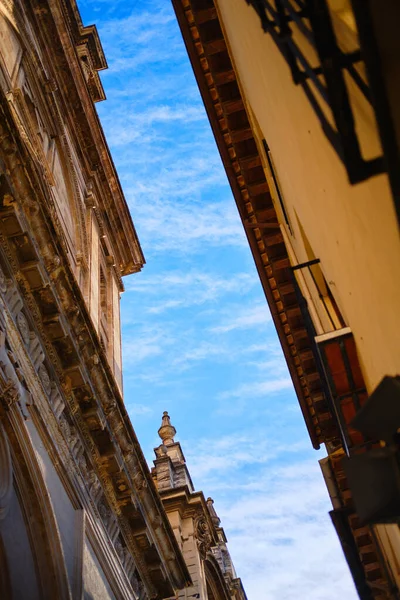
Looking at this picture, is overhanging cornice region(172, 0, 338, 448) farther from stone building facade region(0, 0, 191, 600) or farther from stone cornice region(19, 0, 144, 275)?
stone cornice region(19, 0, 144, 275)

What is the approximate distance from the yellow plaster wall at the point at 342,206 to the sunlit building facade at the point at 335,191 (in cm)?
2

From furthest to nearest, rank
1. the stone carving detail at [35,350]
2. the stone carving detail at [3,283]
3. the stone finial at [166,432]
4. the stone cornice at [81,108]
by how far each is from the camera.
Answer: the stone finial at [166,432] → the stone cornice at [81,108] → the stone carving detail at [35,350] → the stone carving detail at [3,283]

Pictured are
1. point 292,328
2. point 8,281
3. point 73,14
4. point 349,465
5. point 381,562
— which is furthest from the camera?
point 73,14

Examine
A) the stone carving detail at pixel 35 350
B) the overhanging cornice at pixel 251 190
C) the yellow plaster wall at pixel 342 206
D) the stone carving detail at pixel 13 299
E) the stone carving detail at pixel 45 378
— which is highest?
the overhanging cornice at pixel 251 190

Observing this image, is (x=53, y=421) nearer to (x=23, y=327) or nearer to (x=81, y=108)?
(x=23, y=327)

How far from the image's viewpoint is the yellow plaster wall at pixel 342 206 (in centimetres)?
360

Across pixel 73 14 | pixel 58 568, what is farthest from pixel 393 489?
pixel 73 14

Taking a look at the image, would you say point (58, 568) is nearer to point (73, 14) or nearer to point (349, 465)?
point (349, 465)

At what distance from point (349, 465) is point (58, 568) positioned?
629cm

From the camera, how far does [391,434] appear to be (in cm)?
357

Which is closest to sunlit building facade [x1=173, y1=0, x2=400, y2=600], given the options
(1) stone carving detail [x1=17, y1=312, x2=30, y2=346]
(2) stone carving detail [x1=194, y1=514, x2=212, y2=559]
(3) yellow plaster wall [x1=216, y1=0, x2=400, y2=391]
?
(3) yellow plaster wall [x1=216, y1=0, x2=400, y2=391]

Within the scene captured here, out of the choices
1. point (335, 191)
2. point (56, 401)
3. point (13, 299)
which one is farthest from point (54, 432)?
point (335, 191)

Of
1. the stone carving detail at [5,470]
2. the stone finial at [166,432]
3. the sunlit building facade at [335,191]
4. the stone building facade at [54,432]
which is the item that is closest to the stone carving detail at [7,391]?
the stone building facade at [54,432]

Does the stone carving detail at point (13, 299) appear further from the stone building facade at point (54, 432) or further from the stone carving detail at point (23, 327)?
the stone carving detail at point (23, 327)
